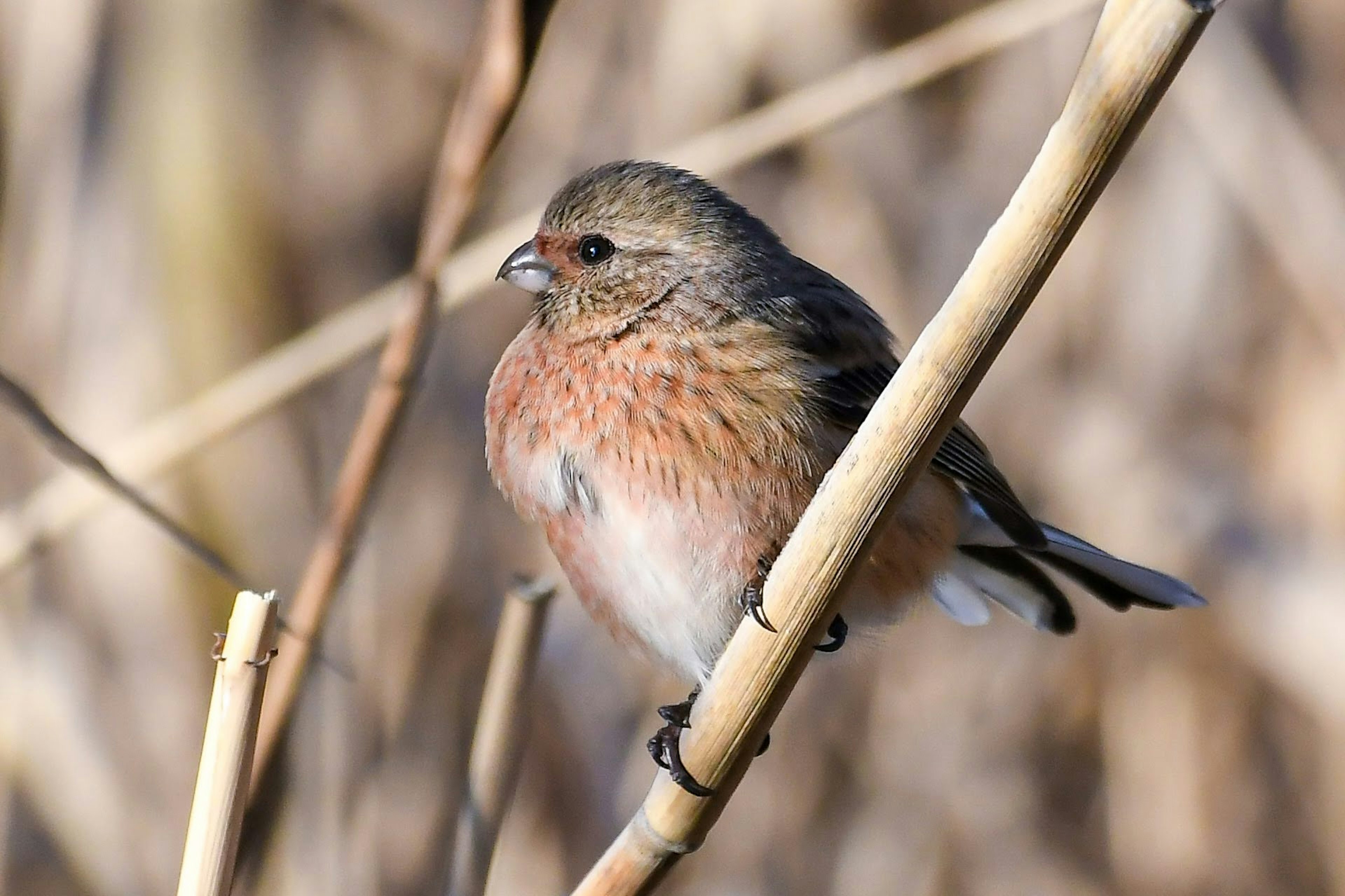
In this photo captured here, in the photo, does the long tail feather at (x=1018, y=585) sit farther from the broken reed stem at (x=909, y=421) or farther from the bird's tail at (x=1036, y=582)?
the broken reed stem at (x=909, y=421)

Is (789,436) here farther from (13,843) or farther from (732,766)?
(13,843)

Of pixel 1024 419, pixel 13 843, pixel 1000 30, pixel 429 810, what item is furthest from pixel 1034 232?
pixel 13 843

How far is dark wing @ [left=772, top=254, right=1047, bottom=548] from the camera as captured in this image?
2354 millimetres

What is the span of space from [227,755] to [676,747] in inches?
22.7

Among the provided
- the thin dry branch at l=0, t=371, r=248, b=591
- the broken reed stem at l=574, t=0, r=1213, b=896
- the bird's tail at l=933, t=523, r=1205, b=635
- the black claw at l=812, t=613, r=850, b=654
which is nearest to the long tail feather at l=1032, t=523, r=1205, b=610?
the bird's tail at l=933, t=523, r=1205, b=635

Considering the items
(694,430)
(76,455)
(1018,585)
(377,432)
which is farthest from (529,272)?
(1018,585)

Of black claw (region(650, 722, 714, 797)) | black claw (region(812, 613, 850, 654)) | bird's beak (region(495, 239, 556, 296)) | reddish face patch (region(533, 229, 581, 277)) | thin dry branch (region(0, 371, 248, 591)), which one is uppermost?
reddish face patch (region(533, 229, 581, 277))

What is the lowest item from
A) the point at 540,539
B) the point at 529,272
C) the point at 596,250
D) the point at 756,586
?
the point at 540,539

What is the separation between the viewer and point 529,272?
98.3 inches

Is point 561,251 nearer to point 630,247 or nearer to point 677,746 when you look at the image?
point 630,247

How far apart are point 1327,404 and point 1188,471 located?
0.38m

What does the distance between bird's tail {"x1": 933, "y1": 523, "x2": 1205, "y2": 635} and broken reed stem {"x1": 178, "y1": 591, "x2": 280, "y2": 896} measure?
1644 millimetres

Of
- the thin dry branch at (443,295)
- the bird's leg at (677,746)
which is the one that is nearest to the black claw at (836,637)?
the bird's leg at (677,746)

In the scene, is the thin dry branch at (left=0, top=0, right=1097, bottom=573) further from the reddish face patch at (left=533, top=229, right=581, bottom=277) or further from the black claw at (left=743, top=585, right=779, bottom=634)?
the black claw at (left=743, top=585, right=779, bottom=634)
